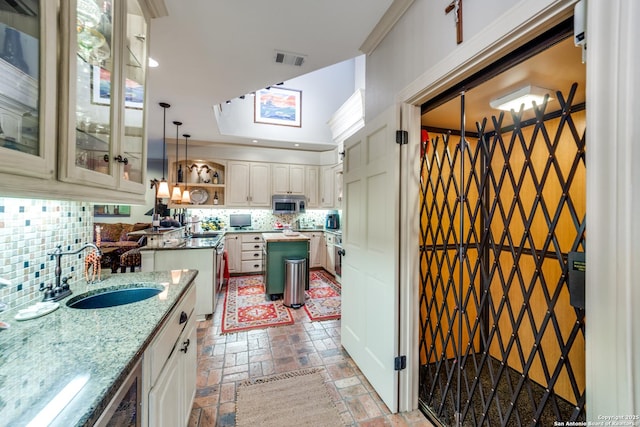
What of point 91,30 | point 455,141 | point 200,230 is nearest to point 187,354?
point 91,30

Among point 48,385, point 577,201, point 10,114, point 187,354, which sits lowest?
point 187,354

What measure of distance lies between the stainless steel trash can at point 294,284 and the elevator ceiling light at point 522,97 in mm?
2804

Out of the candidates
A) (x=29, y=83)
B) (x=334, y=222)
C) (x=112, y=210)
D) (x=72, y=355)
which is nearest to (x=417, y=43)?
(x=29, y=83)

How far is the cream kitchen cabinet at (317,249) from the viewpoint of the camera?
5711 millimetres

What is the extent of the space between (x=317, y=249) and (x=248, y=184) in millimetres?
2056

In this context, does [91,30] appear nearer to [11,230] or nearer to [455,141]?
[11,230]

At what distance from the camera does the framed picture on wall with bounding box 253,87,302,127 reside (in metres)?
5.18

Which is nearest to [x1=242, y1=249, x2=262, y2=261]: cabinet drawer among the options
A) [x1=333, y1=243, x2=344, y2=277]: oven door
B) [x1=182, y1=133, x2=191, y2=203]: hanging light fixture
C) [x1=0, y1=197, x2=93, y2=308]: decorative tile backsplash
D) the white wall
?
[x1=182, y1=133, x2=191, y2=203]: hanging light fixture

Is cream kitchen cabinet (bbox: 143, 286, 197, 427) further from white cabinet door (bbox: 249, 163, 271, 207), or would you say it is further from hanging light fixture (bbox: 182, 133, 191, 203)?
white cabinet door (bbox: 249, 163, 271, 207)

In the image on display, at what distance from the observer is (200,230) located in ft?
18.2

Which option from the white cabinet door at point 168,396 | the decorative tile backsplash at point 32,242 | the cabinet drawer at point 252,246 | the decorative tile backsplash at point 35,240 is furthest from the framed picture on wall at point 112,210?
the white cabinet door at point 168,396

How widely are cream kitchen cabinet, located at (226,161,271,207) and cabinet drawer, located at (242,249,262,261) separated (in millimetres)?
1032

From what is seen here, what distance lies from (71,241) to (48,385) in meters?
1.16

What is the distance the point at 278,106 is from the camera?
5.37 metres
